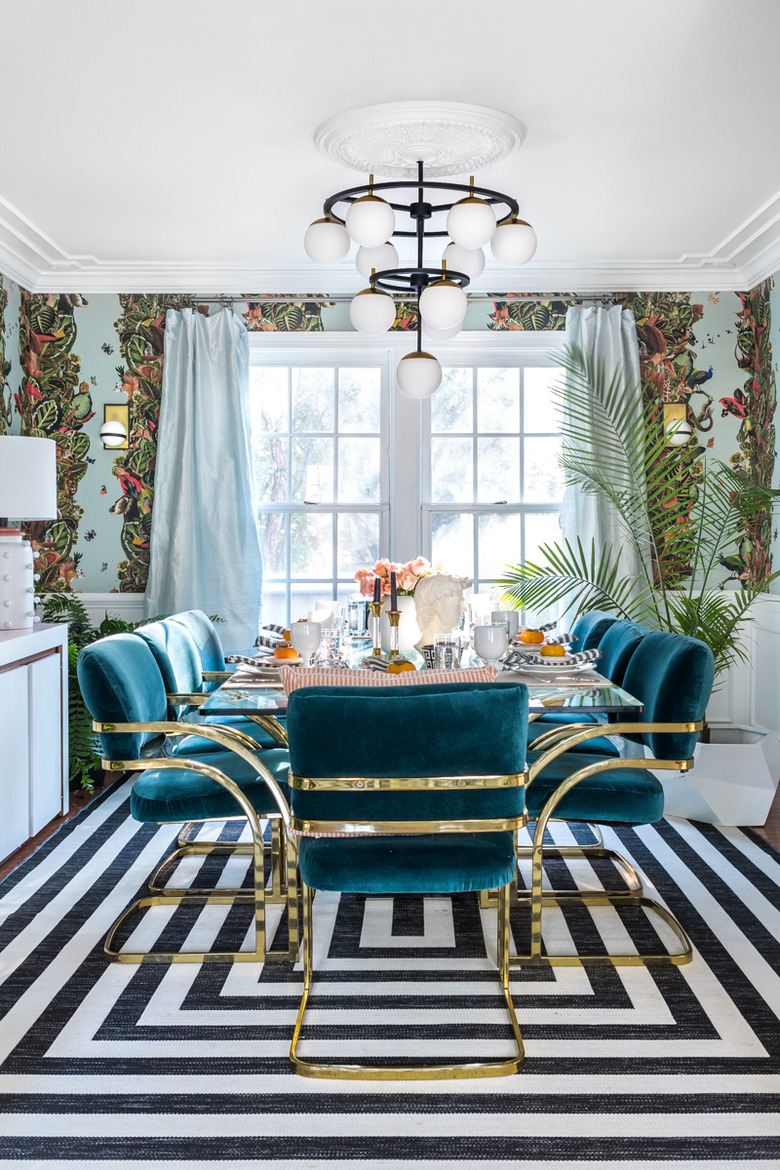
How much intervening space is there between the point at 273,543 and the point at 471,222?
255 cm

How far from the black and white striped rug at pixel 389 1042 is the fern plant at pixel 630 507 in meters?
1.85

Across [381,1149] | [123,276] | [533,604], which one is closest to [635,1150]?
[381,1149]

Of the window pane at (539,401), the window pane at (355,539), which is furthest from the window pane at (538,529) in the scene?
the window pane at (355,539)

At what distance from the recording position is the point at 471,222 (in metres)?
2.94

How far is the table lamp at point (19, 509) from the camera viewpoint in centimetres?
380

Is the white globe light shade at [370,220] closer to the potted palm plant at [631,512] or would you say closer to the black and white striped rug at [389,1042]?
the potted palm plant at [631,512]

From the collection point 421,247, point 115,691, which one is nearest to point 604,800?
point 115,691

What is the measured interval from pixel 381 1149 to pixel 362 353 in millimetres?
3949

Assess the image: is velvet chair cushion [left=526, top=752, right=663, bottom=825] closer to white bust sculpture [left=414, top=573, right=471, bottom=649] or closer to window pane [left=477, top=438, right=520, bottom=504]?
white bust sculpture [left=414, top=573, right=471, bottom=649]

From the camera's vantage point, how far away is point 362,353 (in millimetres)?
5059

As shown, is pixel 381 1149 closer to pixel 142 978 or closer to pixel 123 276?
pixel 142 978

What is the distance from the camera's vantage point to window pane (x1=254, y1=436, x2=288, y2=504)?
514 centimetres

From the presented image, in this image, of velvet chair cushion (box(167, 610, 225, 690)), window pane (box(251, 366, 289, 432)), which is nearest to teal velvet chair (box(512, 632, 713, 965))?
velvet chair cushion (box(167, 610, 225, 690))

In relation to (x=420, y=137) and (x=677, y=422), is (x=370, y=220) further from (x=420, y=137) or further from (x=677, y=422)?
(x=677, y=422)
